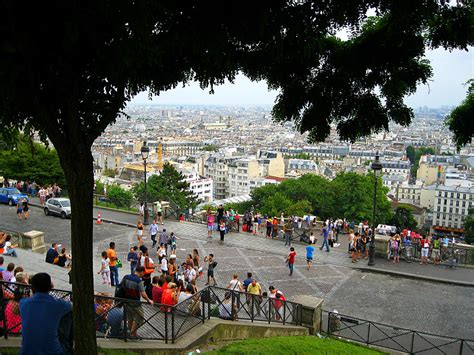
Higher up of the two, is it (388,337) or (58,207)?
(58,207)

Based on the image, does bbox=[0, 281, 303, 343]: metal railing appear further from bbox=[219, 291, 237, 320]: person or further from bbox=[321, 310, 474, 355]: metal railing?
bbox=[321, 310, 474, 355]: metal railing

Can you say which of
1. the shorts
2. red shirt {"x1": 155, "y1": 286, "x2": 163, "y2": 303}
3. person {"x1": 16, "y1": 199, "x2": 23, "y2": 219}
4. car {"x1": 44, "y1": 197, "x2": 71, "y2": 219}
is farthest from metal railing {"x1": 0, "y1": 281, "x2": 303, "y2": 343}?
person {"x1": 16, "y1": 199, "x2": 23, "y2": 219}

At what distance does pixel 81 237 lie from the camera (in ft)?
17.5

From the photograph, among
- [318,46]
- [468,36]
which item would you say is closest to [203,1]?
[318,46]

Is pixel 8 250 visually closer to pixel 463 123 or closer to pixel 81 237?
pixel 81 237

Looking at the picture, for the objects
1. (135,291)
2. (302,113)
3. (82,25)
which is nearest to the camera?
(82,25)

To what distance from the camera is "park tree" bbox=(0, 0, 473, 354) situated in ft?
14.8

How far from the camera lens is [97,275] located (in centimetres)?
1437

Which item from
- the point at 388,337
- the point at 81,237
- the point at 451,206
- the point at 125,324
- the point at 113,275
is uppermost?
the point at 81,237

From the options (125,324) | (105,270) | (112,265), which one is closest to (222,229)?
(112,265)

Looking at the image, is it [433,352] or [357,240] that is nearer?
[433,352]

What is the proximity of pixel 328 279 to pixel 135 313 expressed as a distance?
10323 millimetres

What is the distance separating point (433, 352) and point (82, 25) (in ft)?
35.1

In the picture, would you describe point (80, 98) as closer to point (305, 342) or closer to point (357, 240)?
point (305, 342)
